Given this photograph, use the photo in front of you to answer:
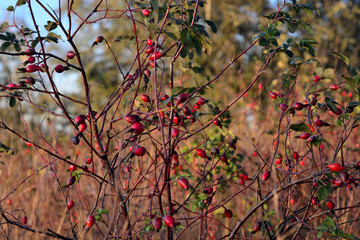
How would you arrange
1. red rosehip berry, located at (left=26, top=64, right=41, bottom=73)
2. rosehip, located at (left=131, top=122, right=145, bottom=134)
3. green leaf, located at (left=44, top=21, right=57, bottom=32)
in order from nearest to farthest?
rosehip, located at (left=131, top=122, right=145, bottom=134) → red rosehip berry, located at (left=26, top=64, right=41, bottom=73) → green leaf, located at (left=44, top=21, right=57, bottom=32)

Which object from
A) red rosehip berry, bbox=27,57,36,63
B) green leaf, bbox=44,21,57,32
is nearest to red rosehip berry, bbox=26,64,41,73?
red rosehip berry, bbox=27,57,36,63

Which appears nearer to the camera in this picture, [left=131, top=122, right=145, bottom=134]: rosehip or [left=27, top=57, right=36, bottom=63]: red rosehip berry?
[left=131, top=122, right=145, bottom=134]: rosehip

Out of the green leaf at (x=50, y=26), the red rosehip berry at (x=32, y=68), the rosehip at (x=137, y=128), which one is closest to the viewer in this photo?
the rosehip at (x=137, y=128)

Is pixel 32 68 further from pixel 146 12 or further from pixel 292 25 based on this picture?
pixel 292 25

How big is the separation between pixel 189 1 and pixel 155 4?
1.04 feet

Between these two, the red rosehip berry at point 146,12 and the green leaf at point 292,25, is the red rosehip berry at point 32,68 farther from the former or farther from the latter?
the green leaf at point 292,25

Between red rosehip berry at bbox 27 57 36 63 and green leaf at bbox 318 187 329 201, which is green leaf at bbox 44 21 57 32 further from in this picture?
green leaf at bbox 318 187 329 201

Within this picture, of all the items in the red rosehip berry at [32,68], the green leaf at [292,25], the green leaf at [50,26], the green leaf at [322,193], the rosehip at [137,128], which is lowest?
the rosehip at [137,128]

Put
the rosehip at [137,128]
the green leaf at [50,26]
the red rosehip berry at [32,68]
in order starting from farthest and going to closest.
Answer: the green leaf at [50,26], the red rosehip berry at [32,68], the rosehip at [137,128]

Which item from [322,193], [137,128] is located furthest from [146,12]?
[322,193]

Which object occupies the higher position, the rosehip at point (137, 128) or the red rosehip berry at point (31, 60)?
the red rosehip berry at point (31, 60)

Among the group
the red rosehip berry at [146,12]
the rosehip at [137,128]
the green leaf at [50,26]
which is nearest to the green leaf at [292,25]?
the red rosehip berry at [146,12]

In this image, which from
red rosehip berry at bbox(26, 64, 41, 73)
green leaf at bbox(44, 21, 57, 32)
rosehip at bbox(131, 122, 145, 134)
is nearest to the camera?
rosehip at bbox(131, 122, 145, 134)

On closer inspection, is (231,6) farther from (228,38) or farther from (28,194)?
(28,194)
